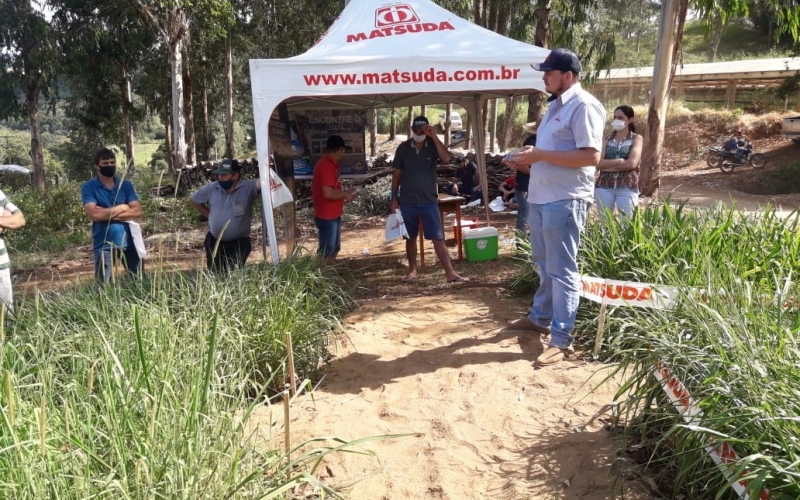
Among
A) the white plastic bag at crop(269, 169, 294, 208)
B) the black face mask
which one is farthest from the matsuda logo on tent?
the black face mask

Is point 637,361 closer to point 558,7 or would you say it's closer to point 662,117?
point 662,117

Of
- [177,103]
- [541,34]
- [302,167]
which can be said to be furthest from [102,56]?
[541,34]

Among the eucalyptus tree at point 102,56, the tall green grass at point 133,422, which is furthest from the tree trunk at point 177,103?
the tall green grass at point 133,422

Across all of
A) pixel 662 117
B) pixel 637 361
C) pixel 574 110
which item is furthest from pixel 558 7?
pixel 637 361

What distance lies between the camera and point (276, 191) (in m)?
5.48

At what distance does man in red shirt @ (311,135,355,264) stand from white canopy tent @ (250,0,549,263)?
25.4 inches

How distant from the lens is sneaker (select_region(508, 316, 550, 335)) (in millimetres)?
4422

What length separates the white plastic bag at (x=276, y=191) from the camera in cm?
541

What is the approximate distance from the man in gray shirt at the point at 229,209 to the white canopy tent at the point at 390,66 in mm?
180

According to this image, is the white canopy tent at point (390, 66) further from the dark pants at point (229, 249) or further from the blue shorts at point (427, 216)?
the blue shorts at point (427, 216)

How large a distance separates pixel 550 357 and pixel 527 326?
0.68m

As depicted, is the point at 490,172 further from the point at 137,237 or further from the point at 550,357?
the point at 550,357

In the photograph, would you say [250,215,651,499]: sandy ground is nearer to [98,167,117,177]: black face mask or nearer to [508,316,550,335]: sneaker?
[508,316,550,335]: sneaker

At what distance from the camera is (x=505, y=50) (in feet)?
18.7
